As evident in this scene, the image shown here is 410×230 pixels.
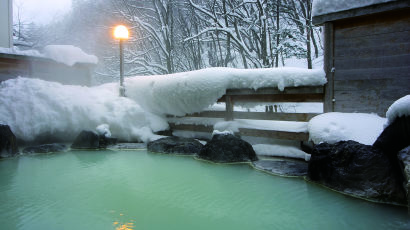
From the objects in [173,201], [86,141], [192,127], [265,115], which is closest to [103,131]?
[86,141]

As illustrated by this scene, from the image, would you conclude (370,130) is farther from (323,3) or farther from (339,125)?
(323,3)

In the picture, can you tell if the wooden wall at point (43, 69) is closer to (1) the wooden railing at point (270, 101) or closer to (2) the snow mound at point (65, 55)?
(2) the snow mound at point (65, 55)

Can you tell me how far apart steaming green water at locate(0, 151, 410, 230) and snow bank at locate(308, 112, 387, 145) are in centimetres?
105

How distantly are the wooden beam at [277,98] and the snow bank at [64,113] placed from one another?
269 cm

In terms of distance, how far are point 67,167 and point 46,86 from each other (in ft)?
13.1

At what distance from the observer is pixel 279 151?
5.78 metres

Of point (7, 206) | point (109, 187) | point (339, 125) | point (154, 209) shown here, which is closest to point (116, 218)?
point (154, 209)

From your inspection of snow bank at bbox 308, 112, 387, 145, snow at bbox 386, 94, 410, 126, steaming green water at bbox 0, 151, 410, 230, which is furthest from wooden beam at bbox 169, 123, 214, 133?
snow at bbox 386, 94, 410, 126

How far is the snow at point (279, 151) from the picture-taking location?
18.3 ft

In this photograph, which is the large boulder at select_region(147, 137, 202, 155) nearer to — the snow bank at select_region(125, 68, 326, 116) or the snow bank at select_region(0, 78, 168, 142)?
the snow bank at select_region(0, 78, 168, 142)

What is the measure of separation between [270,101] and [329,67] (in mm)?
1407

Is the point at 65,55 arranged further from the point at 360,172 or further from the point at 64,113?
the point at 360,172

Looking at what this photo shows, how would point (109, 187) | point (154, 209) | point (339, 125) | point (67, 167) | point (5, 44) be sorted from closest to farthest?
1. point (154, 209)
2. point (109, 187)
3. point (339, 125)
4. point (67, 167)
5. point (5, 44)

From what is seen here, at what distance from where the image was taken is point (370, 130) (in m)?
4.36
